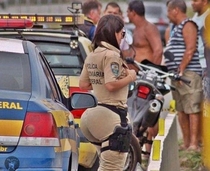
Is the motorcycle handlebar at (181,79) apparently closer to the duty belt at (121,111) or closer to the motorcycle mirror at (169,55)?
the motorcycle mirror at (169,55)

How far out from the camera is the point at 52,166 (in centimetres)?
586

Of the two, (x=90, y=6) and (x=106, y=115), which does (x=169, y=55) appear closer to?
Result: (x=90, y=6)

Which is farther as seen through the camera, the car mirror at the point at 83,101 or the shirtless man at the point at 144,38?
the shirtless man at the point at 144,38

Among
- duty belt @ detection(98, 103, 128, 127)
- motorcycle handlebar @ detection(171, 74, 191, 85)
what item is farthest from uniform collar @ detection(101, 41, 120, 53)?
motorcycle handlebar @ detection(171, 74, 191, 85)

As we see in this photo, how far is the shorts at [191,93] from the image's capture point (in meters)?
12.1

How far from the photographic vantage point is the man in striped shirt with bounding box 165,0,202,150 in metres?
12.1

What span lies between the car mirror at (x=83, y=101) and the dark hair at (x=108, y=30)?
0.61m

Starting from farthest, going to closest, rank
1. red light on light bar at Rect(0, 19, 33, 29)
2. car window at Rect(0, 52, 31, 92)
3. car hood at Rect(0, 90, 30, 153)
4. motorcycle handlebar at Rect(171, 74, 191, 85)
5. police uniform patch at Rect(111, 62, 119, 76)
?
1. motorcycle handlebar at Rect(171, 74, 191, 85)
2. police uniform patch at Rect(111, 62, 119, 76)
3. red light on light bar at Rect(0, 19, 33, 29)
4. car window at Rect(0, 52, 31, 92)
5. car hood at Rect(0, 90, 30, 153)

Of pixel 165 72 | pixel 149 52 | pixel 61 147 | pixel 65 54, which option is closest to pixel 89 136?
pixel 61 147

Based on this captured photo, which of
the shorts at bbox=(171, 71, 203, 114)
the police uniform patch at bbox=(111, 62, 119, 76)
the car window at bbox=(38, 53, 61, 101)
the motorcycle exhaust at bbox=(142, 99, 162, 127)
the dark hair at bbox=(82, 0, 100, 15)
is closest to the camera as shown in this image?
the car window at bbox=(38, 53, 61, 101)

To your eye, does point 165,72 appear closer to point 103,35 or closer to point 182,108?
point 182,108

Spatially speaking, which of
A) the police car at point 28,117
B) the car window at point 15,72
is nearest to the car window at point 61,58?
the police car at point 28,117

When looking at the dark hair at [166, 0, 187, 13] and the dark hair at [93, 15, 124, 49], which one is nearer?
the dark hair at [93, 15, 124, 49]

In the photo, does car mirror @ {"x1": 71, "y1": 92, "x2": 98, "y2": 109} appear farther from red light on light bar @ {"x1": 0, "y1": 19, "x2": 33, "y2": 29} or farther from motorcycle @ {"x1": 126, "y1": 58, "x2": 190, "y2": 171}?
motorcycle @ {"x1": 126, "y1": 58, "x2": 190, "y2": 171}
